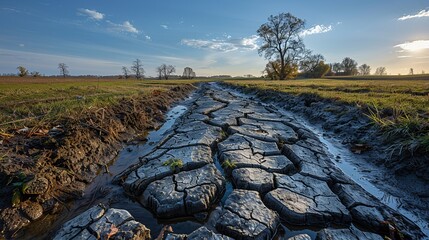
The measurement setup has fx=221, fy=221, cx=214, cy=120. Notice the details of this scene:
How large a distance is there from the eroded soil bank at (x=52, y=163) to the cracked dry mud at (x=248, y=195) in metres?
0.57

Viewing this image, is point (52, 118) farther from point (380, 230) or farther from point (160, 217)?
point (380, 230)

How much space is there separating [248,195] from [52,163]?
8.72 feet

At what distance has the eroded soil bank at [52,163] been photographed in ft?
7.60

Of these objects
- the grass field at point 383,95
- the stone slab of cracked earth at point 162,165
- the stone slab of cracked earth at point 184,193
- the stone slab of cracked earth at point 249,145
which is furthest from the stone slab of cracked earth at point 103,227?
the grass field at point 383,95

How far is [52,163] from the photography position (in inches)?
118

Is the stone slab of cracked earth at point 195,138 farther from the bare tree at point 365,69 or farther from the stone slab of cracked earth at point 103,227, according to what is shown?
the bare tree at point 365,69

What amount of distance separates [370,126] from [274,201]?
12.1 ft

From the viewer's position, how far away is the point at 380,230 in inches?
83.7

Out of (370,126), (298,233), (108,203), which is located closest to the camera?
(298,233)

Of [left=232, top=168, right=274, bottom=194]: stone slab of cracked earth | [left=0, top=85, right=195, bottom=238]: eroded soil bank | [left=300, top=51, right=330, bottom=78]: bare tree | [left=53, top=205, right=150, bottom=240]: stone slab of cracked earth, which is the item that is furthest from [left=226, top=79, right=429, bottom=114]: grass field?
[left=300, top=51, right=330, bottom=78]: bare tree

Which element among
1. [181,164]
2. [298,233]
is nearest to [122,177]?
[181,164]

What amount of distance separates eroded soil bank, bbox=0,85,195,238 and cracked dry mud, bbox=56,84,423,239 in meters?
0.57

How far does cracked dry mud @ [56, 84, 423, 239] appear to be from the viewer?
2061mm

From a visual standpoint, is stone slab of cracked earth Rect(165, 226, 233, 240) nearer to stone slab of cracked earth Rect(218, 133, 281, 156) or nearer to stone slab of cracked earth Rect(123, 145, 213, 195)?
stone slab of cracked earth Rect(123, 145, 213, 195)
